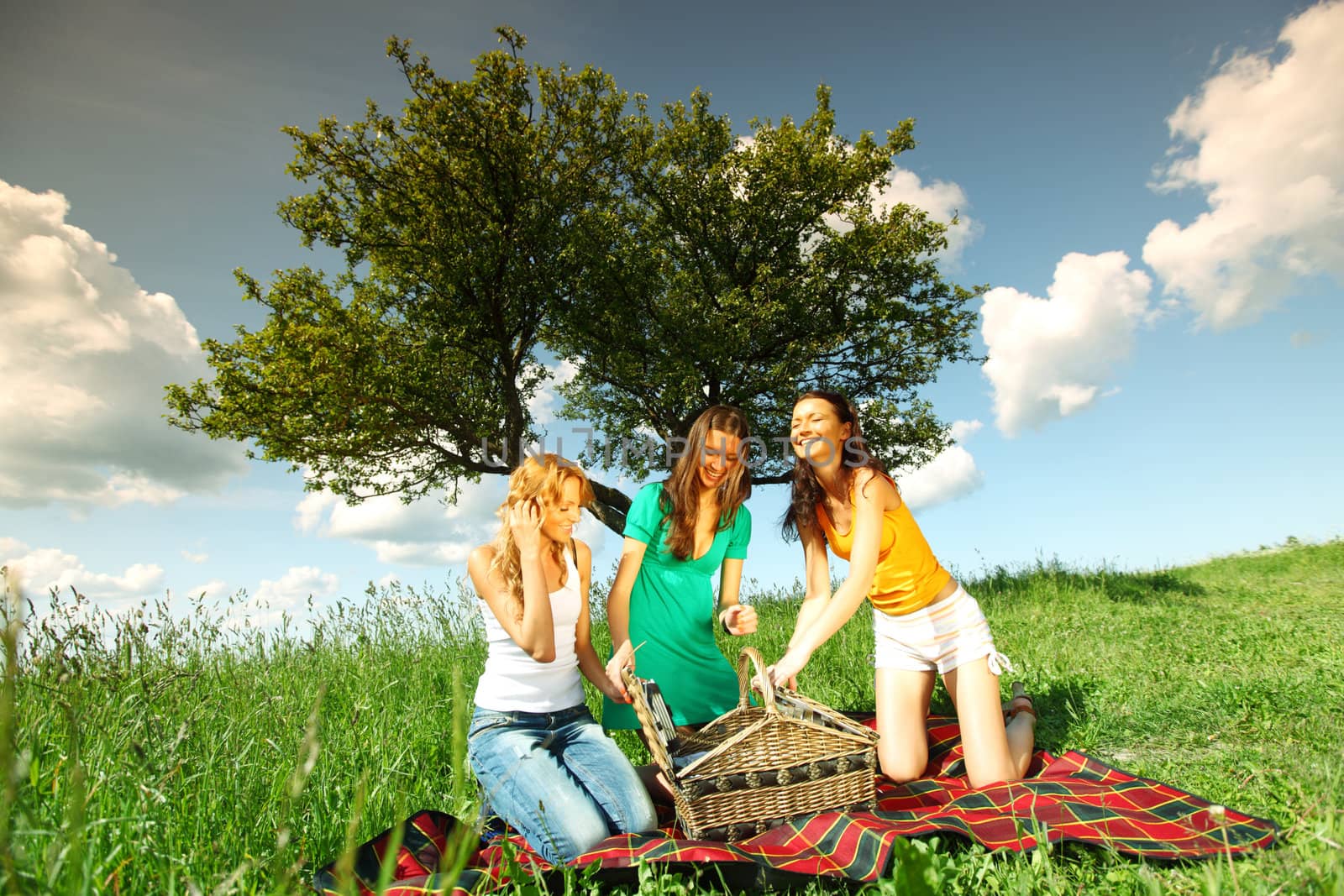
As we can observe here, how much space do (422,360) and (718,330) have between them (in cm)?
471

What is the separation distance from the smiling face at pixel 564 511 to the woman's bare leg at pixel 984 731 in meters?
2.32

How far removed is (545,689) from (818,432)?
2.05 m

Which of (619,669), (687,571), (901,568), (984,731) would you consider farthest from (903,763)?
(619,669)

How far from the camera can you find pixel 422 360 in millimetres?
12414

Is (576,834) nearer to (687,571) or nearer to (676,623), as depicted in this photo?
(676,623)

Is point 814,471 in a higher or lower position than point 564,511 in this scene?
higher

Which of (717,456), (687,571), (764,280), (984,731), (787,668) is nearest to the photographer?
(787,668)

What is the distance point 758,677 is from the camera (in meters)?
3.57

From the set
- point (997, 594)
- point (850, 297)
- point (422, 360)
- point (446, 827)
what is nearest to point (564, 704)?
point (446, 827)

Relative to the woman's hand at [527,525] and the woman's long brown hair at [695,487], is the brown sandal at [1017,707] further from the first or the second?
the woman's hand at [527,525]

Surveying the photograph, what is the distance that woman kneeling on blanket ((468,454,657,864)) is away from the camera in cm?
334

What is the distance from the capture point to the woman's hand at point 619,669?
13.2 ft

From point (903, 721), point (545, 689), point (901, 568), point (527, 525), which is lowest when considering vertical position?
point (903, 721)

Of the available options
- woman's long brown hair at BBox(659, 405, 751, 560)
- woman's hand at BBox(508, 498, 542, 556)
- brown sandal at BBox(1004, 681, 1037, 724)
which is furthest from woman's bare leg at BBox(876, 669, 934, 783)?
woman's hand at BBox(508, 498, 542, 556)
